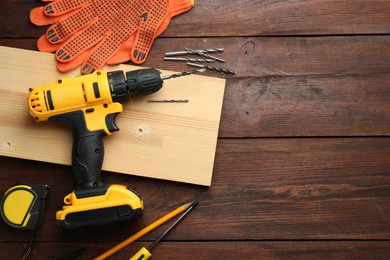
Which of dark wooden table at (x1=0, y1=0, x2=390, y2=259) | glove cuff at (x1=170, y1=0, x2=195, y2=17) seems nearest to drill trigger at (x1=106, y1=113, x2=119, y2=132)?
dark wooden table at (x1=0, y1=0, x2=390, y2=259)

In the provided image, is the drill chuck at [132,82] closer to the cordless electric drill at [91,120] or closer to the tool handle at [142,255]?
the cordless electric drill at [91,120]

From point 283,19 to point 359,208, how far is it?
1.88 feet

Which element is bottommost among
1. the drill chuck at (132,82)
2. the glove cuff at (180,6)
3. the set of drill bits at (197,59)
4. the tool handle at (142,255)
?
the tool handle at (142,255)

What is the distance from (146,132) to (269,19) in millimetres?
481

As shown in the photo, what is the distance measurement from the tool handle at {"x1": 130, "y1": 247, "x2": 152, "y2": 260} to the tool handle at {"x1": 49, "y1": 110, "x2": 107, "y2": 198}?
198 millimetres

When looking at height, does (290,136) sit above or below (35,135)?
above

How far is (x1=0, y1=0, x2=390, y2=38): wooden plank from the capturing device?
50.9 inches

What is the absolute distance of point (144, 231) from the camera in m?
1.20

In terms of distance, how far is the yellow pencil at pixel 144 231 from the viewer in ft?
3.92

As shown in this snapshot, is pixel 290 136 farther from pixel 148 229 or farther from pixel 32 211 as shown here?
pixel 32 211

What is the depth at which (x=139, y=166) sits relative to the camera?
1221 mm

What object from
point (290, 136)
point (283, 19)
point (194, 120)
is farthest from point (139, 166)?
point (283, 19)

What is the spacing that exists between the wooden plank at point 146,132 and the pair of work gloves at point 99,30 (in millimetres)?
66

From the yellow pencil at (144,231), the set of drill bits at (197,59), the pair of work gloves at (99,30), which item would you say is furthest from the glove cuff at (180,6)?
the yellow pencil at (144,231)
